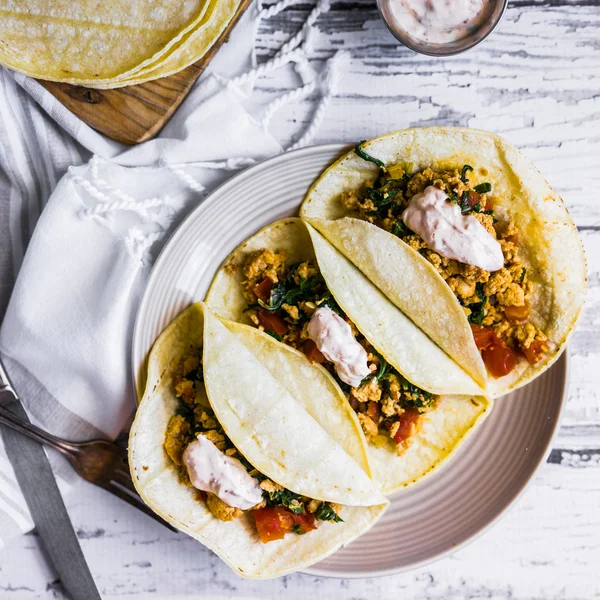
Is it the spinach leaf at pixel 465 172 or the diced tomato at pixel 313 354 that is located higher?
the spinach leaf at pixel 465 172

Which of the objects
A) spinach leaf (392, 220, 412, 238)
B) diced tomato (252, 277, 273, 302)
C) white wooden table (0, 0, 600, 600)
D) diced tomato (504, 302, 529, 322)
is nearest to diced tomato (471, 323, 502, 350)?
diced tomato (504, 302, 529, 322)

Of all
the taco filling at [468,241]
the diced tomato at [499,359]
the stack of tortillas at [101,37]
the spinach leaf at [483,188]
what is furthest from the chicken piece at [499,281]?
the stack of tortillas at [101,37]

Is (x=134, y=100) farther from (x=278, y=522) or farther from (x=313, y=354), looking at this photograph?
(x=278, y=522)

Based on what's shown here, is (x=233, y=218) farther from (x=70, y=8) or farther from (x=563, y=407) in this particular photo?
(x=563, y=407)

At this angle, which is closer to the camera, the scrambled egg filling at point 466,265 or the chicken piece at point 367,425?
the scrambled egg filling at point 466,265

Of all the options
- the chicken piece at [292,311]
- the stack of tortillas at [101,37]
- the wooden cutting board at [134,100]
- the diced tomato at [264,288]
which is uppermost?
the stack of tortillas at [101,37]

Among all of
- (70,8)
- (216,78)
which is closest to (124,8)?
(70,8)

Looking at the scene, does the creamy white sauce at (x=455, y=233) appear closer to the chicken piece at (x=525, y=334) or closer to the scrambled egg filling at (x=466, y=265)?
the scrambled egg filling at (x=466, y=265)

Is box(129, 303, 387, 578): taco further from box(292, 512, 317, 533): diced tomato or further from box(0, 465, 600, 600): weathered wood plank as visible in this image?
box(0, 465, 600, 600): weathered wood plank

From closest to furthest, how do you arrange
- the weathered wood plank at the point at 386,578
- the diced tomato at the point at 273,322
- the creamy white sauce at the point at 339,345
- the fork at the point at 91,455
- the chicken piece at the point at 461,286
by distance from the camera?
1. the creamy white sauce at the point at 339,345
2. the chicken piece at the point at 461,286
3. the diced tomato at the point at 273,322
4. the fork at the point at 91,455
5. the weathered wood plank at the point at 386,578

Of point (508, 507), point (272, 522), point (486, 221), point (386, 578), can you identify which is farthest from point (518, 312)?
point (386, 578)
